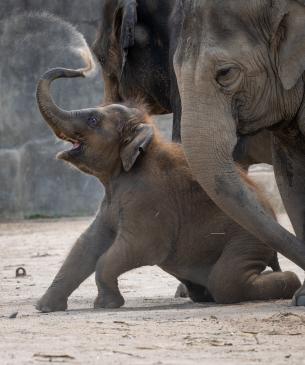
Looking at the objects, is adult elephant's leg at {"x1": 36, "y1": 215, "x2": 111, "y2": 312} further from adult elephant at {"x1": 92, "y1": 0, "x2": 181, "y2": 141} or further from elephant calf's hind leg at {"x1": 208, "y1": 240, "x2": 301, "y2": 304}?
adult elephant at {"x1": 92, "y1": 0, "x2": 181, "y2": 141}

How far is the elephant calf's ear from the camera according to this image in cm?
807

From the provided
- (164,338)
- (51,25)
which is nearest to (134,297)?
(164,338)

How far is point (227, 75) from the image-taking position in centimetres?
727

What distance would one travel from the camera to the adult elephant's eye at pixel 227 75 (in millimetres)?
7242

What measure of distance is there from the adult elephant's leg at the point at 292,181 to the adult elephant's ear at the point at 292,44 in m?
0.89

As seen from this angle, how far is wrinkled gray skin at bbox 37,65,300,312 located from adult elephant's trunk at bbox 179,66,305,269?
0.78 m

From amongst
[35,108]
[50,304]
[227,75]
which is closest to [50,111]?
[50,304]

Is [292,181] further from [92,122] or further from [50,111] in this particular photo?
[50,111]

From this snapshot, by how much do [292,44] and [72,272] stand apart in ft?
6.30

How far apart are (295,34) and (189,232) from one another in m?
1.48

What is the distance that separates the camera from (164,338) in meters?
6.00

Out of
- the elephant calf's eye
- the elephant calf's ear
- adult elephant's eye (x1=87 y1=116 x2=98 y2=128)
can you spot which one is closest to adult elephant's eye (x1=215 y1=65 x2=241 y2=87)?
the elephant calf's eye

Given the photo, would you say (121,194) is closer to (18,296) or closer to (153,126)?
(153,126)

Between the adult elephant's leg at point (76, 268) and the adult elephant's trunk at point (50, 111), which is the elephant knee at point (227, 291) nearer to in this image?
the adult elephant's leg at point (76, 268)
